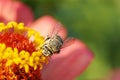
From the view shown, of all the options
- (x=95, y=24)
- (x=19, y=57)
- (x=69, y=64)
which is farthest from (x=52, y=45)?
(x=95, y=24)

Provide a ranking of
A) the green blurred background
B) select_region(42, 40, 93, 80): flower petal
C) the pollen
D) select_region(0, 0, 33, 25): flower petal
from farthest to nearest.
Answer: the green blurred background, select_region(0, 0, 33, 25): flower petal, select_region(42, 40, 93, 80): flower petal, the pollen

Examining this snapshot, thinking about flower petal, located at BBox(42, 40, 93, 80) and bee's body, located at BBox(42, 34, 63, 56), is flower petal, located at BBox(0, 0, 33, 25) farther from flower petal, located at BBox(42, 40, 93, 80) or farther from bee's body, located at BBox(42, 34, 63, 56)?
bee's body, located at BBox(42, 34, 63, 56)

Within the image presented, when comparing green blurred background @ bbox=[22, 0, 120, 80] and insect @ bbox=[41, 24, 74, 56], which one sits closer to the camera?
insect @ bbox=[41, 24, 74, 56]

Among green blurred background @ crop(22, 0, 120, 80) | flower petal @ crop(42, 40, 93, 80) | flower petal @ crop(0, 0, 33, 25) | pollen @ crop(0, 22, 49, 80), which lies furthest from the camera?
green blurred background @ crop(22, 0, 120, 80)

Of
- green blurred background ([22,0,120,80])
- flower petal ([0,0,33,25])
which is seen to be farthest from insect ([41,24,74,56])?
green blurred background ([22,0,120,80])

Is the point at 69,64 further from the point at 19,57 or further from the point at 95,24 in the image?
the point at 95,24
